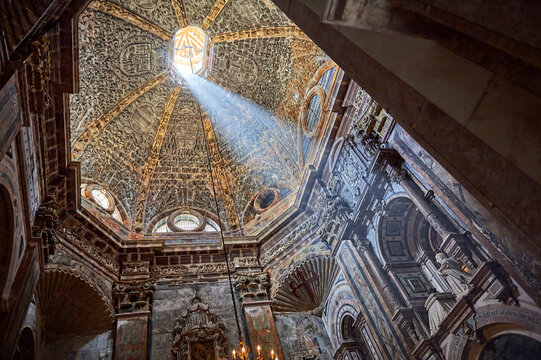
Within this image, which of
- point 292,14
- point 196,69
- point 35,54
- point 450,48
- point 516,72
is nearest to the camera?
point 516,72

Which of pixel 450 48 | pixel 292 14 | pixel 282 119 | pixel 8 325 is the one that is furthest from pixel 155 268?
pixel 450 48

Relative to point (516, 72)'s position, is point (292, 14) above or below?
above

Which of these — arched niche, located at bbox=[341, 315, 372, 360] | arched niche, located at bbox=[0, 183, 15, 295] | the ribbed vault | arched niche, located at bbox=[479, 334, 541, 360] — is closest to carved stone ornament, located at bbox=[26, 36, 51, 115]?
arched niche, located at bbox=[0, 183, 15, 295]

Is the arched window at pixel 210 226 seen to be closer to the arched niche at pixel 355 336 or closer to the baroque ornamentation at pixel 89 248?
the baroque ornamentation at pixel 89 248

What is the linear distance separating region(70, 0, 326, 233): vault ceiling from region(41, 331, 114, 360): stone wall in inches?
161

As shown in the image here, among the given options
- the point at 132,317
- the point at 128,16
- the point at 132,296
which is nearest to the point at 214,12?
the point at 128,16

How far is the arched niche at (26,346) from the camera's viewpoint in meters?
8.23

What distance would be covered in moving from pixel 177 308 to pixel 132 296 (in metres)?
1.38

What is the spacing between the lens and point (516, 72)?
2535 millimetres

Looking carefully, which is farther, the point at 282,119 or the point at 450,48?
the point at 282,119

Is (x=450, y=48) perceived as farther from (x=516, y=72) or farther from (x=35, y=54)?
(x=35, y=54)

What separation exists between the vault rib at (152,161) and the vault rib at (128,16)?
2.26 meters

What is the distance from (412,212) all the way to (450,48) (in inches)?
249

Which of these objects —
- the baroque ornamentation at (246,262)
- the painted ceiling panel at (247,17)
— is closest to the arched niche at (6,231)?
the baroque ornamentation at (246,262)
